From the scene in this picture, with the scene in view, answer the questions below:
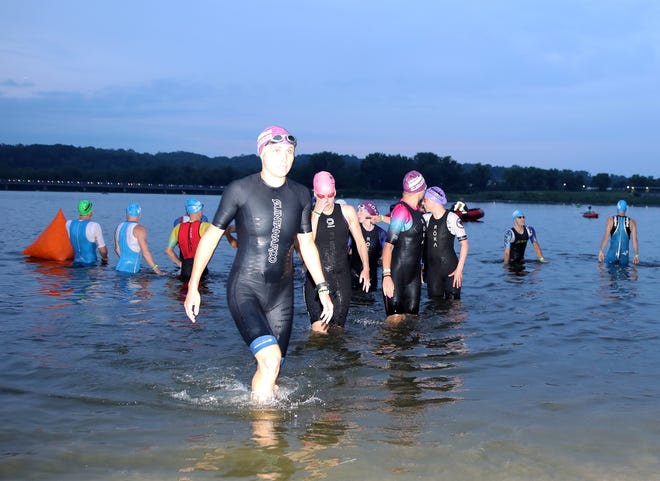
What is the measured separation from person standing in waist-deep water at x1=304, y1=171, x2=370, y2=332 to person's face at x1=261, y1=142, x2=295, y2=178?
320cm

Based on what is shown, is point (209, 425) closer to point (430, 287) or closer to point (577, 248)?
point (430, 287)

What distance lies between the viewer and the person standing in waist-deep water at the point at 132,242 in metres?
13.9

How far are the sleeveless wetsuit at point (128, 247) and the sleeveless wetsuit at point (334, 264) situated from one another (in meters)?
6.13

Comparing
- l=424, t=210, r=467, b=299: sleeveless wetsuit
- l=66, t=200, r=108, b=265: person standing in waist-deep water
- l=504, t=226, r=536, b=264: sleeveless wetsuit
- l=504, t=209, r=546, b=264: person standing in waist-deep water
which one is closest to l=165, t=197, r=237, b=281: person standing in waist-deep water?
l=66, t=200, r=108, b=265: person standing in waist-deep water

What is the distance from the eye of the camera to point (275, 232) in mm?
5734

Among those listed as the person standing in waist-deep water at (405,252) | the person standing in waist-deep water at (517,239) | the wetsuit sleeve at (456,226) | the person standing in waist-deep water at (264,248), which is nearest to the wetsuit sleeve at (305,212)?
the person standing in waist-deep water at (264,248)

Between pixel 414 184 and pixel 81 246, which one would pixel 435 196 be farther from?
pixel 81 246

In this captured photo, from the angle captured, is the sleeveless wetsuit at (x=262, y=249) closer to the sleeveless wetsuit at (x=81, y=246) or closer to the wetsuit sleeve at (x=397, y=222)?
the wetsuit sleeve at (x=397, y=222)

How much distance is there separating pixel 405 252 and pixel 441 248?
76.2 inches

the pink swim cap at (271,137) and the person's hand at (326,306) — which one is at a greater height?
the pink swim cap at (271,137)

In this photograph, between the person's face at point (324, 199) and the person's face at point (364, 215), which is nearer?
the person's face at point (324, 199)

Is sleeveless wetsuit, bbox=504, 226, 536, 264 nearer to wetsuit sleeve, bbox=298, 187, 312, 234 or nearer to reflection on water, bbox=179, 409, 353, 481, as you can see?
wetsuit sleeve, bbox=298, 187, 312, 234

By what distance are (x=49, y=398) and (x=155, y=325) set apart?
12.0 ft

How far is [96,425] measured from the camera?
5801 mm
